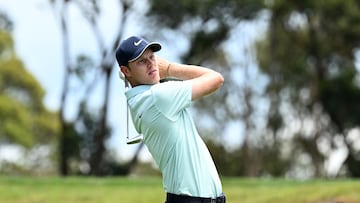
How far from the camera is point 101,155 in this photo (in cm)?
2928

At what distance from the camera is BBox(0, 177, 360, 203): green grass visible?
41.2ft

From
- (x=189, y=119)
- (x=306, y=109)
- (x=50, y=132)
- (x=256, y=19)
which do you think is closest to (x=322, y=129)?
(x=306, y=109)

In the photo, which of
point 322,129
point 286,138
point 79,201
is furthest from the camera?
point 286,138

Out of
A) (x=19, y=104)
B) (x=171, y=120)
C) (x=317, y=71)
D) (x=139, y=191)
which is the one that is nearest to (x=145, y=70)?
(x=171, y=120)

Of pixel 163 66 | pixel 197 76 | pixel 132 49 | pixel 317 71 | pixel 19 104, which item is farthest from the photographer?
pixel 19 104

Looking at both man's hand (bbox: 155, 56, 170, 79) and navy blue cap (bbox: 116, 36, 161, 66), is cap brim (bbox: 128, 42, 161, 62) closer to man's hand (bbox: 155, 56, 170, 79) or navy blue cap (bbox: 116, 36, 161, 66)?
navy blue cap (bbox: 116, 36, 161, 66)

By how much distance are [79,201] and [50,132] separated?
30610 millimetres

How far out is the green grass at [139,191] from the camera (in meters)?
12.6

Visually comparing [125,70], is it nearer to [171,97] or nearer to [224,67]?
[171,97]

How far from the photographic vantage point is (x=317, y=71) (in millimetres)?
32344

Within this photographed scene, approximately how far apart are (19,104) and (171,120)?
3847 cm

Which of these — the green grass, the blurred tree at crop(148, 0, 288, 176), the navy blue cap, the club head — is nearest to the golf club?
the club head

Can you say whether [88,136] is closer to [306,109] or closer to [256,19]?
[256,19]

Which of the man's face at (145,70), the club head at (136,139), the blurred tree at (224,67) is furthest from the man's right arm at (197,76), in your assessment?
the blurred tree at (224,67)
